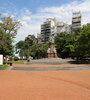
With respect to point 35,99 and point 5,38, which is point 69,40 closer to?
point 5,38

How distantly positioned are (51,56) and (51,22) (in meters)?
60.7

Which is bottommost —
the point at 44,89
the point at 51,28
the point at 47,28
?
the point at 44,89

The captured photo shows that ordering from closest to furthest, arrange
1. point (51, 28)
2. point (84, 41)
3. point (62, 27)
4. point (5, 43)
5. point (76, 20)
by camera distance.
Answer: point (5, 43)
point (84, 41)
point (76, 20)
point (62, 27)
point (51, 28)

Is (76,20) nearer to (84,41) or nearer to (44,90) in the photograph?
(84,41)

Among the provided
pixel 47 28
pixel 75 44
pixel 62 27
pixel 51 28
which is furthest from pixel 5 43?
pixel 47 28

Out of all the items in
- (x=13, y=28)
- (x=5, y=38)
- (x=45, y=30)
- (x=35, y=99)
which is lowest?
(x=35, y=99)

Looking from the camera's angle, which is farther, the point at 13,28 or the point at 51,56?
the point at 51,56

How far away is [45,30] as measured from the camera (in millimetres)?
104375

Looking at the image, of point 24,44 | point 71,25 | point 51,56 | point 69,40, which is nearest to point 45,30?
point 71,25

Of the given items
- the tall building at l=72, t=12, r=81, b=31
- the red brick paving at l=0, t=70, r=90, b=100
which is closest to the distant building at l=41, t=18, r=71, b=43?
the tall building at l=72, t=12, r=81, b=31

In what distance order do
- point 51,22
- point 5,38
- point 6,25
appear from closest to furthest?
point 5,38, point 6,25, point 51,22

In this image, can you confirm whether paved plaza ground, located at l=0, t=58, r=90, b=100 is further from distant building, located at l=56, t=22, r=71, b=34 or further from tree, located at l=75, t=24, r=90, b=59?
distant building, located at l=56, t=22, r=71, b=34

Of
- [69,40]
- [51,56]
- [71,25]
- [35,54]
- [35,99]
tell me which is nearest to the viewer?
[35,99]

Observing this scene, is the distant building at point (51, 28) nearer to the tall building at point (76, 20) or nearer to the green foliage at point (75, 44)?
the tall building at point (76, 20)
